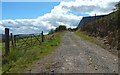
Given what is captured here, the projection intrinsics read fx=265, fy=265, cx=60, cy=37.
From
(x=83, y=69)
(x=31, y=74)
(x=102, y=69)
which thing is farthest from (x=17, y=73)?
(x=102, y=69)

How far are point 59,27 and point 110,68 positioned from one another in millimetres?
103502

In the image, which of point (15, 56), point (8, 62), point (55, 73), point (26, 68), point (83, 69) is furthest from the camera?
point (15, 56)

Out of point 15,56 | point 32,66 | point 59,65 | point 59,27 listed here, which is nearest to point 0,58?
point 15,56

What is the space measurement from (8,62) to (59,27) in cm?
10095

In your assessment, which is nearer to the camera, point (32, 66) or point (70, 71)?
point (70, 71)

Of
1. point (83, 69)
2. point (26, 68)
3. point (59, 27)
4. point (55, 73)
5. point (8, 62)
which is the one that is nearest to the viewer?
point (55, 73)

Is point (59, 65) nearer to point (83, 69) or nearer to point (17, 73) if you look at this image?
point (83, 69)

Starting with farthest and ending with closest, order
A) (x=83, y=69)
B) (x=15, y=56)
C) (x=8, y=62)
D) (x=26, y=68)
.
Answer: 1. (x=15, y=56)
2. (x=8, y=62)
3. (x=26, y=68)
4. (x=83, y=69)

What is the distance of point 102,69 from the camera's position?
11648mm

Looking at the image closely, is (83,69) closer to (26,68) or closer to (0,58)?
(26,68)

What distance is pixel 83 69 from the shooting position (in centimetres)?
1159

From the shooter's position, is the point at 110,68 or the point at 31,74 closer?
the point at 31,74

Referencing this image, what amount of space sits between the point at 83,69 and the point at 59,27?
103885 millimetres

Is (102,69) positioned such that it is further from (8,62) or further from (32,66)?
(8,62)
